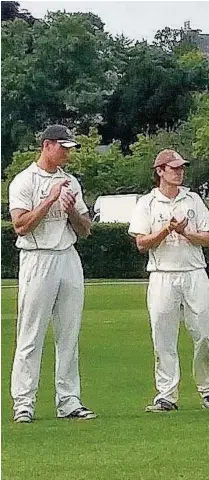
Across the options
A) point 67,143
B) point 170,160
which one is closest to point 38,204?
point 67,143

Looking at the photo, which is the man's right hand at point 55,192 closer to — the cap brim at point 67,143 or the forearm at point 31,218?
the forearm at point 31,218

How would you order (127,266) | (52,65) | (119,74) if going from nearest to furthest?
(127,266), (52,65), (119,74)

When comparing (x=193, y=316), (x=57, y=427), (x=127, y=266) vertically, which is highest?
(x=193, y=316)

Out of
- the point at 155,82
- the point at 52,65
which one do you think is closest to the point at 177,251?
the point at 52,65

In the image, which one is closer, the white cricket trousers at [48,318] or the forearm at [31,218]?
the forearm at [31,218]

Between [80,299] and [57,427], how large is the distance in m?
0.96

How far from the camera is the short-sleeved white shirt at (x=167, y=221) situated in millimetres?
9219

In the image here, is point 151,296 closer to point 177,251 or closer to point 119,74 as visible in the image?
point 177,251

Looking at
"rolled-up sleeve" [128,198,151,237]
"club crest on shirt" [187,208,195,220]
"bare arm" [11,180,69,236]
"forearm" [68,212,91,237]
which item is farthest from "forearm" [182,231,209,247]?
"bare arm" [11,180,69,236]

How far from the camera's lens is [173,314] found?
30.5ft

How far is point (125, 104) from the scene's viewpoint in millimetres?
58188

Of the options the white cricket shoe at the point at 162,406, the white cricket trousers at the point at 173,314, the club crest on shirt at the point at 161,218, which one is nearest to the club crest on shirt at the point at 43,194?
the club crest on shirt at the point at 161,218

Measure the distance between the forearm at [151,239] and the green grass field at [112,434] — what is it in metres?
1.20

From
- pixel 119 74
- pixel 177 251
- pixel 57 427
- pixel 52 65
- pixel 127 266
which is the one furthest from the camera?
pixel 119 74
